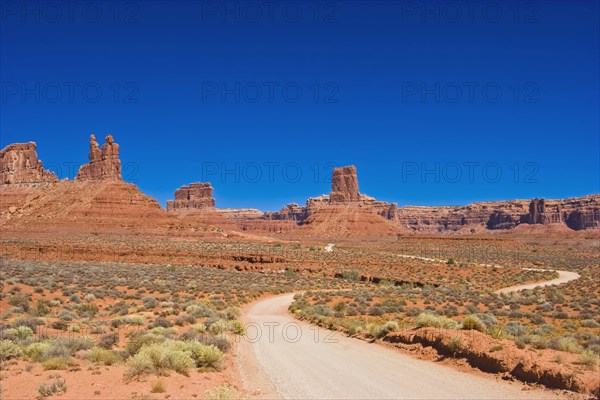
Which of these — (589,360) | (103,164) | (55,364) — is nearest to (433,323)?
(589,360)

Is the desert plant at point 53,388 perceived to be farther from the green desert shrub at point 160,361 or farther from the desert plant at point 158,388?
the desert plant at point 158,388

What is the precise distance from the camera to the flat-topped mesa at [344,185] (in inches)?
6053

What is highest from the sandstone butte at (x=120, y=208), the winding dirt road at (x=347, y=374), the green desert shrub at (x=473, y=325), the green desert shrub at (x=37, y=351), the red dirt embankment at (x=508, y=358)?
the sandstone butte at (x=120, y=208)

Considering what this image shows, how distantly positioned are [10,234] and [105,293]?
210ft

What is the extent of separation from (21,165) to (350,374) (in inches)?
4962

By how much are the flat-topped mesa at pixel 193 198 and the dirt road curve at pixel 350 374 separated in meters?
169

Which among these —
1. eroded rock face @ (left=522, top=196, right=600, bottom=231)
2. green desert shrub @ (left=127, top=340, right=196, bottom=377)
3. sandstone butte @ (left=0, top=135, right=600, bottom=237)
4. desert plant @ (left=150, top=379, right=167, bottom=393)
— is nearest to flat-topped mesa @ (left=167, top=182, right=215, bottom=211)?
sandstone butte @ (left=0, top=135, right=600, bottom=237)

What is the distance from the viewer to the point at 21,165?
113 m

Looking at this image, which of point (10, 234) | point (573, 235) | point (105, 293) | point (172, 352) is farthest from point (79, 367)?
point (573, 235)

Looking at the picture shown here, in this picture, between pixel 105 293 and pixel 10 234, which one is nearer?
pixel 105 293

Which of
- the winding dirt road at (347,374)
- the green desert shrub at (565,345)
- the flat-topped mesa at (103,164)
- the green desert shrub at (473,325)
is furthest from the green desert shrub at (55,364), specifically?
the flat-topped mesa at (103,164)

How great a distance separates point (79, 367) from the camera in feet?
31.1

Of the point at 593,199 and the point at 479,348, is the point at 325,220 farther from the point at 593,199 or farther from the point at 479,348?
the point at 479,348

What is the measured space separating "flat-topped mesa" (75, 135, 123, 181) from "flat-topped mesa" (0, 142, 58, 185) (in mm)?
8013
